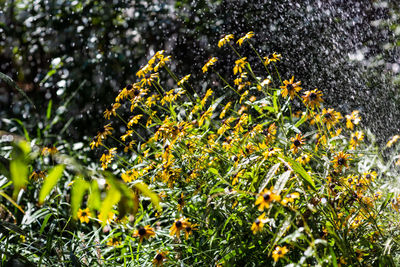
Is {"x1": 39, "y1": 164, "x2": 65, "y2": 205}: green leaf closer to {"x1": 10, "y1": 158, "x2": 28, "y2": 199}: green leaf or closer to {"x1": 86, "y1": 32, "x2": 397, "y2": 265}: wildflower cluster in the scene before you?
{"x1": 10, "y1": 158, "x2": 28, "y2": 199}: green leaf

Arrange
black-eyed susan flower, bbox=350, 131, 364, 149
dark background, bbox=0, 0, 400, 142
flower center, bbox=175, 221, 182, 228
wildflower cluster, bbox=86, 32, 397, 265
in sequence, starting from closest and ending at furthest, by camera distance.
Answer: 1. wildflower cluster, bbox=86, 32, 397, 265
2. flower center, bbox=175, 221, 182, 228
3. black-eyed susan flower, bbox=350, 131, 364, 149
4. dark background, bbox=0, 0, 400, 142

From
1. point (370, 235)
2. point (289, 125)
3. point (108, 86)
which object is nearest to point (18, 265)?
point (370, 235)

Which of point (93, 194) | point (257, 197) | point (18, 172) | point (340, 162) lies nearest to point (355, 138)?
point (340, 162)

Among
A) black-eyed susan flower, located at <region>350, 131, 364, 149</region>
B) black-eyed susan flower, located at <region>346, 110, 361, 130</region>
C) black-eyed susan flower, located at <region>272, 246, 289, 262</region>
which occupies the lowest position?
black-eyed susan flower, located at <region>272, 246, 289, 262</region>

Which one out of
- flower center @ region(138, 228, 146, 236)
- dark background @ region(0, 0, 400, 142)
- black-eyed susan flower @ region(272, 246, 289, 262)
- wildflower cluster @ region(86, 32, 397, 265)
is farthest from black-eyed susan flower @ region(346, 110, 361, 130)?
dark background @ region(0, 0, 400, 142)

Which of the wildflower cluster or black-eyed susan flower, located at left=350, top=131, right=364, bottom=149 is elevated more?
black-eyed susan flower, located at left=350, top=131, right=364, bottom=149

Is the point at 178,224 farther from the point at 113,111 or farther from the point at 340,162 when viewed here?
the point at 113,111

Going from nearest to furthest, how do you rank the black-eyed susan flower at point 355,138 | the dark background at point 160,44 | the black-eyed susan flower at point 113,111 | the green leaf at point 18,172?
the green leaf at point 18,172, the black-eyed susan flower at point 355,138, the black-eyed susan flower at point 113,111, the dark background at point 160,44

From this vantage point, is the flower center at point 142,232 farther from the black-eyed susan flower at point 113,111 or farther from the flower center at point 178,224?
the black-eyed susan flower at point 113,111

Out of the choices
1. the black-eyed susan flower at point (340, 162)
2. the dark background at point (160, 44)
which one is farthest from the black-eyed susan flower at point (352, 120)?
the dark background at point (160, 44)

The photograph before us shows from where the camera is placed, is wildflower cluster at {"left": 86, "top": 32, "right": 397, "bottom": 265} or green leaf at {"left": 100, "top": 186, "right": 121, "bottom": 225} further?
wildflower cluster at {"left": 86, "top": 32, "right": 397, "bottom": 265}

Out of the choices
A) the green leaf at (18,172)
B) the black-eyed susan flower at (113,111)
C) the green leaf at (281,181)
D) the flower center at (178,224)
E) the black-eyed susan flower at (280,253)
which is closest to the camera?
the green leaf at (18,172)

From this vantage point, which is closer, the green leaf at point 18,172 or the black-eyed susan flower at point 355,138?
the green leaf at point 18,172

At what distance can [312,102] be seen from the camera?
5.52 feet
